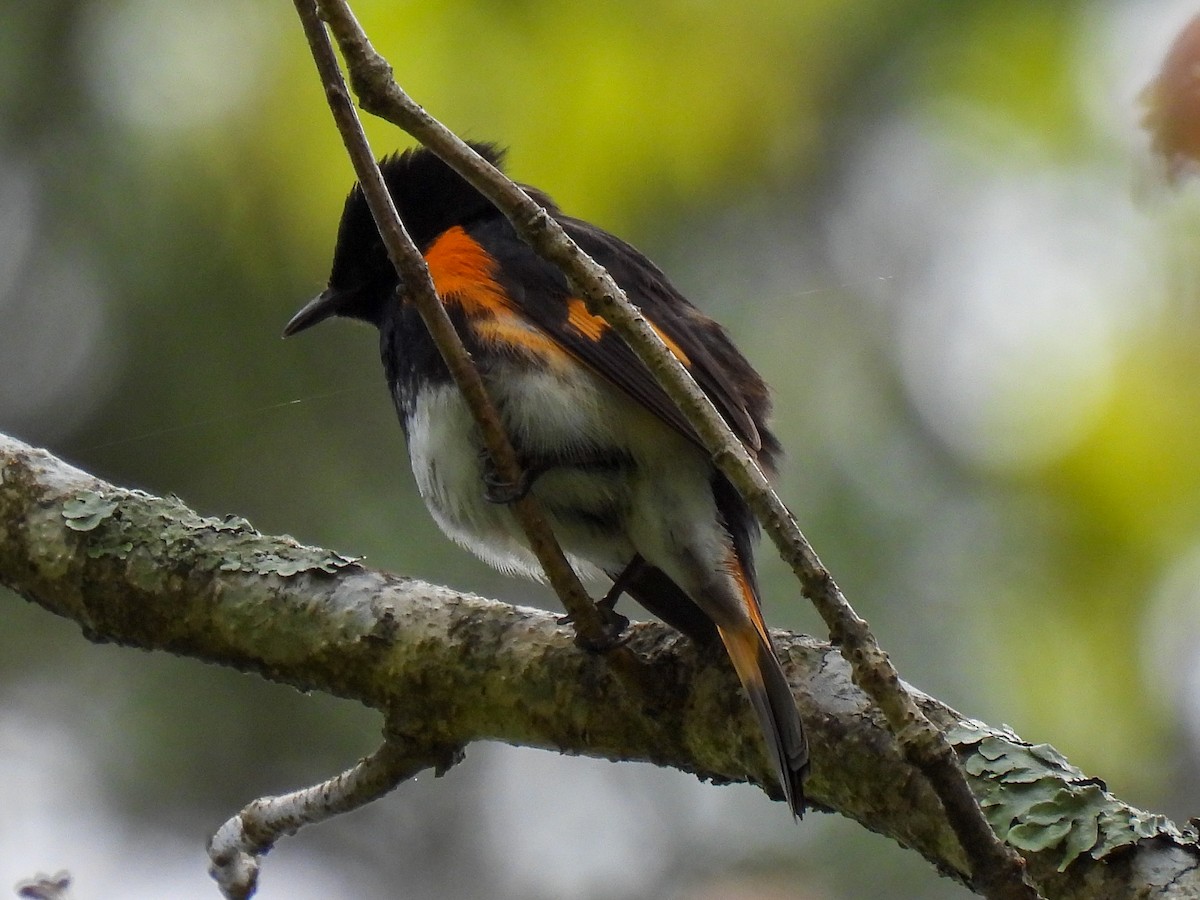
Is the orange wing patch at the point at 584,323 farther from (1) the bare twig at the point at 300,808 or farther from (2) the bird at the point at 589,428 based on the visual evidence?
(1) the bare twig at the point at 300,808

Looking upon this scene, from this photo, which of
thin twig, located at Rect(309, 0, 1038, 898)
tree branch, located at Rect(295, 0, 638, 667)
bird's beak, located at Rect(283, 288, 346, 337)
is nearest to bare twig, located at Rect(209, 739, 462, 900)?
tree branch, located at Rect(295, 0, 638, 667)

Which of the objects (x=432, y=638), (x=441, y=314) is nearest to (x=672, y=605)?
(x=432, y=638)

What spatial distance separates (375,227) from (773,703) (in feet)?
5.40

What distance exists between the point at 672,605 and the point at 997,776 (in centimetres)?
78

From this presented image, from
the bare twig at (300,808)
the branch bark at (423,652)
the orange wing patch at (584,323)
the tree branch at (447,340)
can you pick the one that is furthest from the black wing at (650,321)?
the bare twig at (300,808)

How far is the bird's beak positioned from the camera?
10.3 feet

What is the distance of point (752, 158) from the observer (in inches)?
127

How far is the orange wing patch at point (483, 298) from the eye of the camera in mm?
2482

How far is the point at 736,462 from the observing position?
148 cm

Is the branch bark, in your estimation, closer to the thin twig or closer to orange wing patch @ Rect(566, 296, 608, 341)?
the thin twig

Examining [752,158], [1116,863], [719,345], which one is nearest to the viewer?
[1116,863]

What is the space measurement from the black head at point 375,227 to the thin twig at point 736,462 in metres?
1.43

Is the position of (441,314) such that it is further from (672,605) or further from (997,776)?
(997,776)

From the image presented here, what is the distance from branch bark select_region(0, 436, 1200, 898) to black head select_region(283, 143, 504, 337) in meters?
0.88
